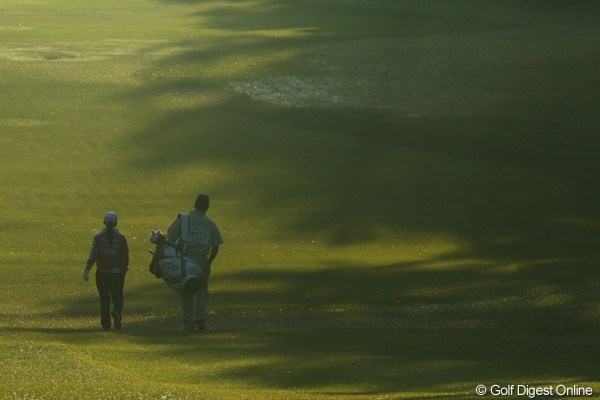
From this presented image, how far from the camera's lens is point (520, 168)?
38.9 metres

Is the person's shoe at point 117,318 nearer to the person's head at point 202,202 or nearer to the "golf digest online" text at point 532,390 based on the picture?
the person's head at point 202,202

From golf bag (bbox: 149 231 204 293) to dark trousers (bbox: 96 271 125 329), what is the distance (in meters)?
1.35

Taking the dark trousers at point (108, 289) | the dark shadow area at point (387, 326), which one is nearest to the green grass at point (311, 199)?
the dark shadow area at point (387, 326)

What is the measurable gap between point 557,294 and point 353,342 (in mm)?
6382

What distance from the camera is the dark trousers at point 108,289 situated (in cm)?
2080

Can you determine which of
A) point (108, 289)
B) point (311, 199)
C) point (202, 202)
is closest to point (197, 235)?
point (202, 202)

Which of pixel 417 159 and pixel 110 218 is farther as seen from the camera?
pixel 417 159

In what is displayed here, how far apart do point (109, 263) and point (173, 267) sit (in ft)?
5.35

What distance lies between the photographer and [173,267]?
1961 centimetres

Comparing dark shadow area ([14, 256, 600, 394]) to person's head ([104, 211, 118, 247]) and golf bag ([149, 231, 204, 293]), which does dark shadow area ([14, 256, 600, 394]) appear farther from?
person's head ([104, 211, 118, 247])

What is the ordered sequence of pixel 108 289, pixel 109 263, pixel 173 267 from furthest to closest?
pixel 108 289
pixel 109 263
pixel 173 267

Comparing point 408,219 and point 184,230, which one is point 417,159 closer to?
point 408,219

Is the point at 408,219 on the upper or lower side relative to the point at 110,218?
lower

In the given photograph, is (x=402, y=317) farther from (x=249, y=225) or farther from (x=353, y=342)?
(x=249, y=225)
